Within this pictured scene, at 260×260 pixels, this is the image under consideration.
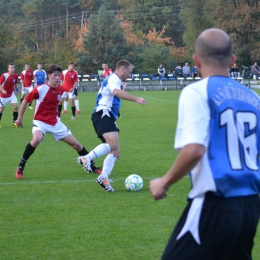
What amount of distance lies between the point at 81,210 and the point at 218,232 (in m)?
4.16

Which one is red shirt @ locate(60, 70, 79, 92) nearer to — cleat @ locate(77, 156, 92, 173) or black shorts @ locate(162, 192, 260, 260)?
cleat @ locate(77, 156, 92, 173)

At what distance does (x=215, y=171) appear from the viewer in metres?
3.15

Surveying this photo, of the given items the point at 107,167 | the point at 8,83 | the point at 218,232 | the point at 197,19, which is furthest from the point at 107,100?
the point at 197,19

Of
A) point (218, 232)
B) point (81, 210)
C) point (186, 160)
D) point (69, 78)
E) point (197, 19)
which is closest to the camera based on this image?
point (186, 160)

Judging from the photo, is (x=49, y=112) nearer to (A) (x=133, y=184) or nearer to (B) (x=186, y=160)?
(A) (x=133, y=184)

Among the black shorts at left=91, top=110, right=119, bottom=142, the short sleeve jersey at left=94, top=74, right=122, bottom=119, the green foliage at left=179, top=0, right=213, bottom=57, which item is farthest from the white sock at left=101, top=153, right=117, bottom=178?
the green foliage at left=179, top=0, right=213, bottom=57

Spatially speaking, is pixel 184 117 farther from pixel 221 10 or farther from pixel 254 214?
pixel 221 10

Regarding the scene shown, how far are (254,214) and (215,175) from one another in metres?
0.33

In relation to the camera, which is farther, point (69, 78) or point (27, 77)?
point (27, 77)

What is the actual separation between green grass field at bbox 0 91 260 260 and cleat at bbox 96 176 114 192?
0.08m

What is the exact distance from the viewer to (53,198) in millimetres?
7809

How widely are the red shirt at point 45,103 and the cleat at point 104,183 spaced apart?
183 centimetres

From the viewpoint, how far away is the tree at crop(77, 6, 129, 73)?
55.9 metres

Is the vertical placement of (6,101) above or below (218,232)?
below
